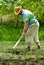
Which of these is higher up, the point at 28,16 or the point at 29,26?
the point at 28,16

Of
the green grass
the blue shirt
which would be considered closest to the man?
the blue shirt

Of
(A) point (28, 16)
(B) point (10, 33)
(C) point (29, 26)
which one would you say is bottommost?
(B) point (10, 33)

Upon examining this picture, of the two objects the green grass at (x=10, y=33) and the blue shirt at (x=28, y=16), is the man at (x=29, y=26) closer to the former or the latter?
the blue shirt at (x=28, y=16)

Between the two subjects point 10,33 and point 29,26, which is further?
point 10,33

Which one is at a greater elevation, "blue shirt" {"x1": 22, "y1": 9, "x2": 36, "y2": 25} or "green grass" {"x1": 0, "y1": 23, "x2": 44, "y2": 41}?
"blue shirt" {"x1": 22, "y1": 9, "x2": 36, "y2": 25}

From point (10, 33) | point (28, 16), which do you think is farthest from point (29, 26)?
point (10, 33)

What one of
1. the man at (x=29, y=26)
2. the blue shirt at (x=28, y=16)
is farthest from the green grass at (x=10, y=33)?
the blue shirt at (x=28, y=16)

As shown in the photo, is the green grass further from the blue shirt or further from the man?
the blue shirt

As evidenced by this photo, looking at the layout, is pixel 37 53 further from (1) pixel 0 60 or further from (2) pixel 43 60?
(1) pixel 0 60

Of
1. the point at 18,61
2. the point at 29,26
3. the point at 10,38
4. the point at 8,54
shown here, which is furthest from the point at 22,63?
the point at 10,38

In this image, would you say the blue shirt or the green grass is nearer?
the blue shirt

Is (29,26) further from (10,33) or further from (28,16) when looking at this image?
(10,33)

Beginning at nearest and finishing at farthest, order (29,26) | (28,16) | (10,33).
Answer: (28,16), (29,26), (10,33)

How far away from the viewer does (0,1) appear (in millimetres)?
6547
